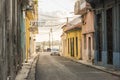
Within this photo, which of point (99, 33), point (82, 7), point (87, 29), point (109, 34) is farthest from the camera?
point (82, 7)

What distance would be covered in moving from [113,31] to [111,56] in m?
2.13

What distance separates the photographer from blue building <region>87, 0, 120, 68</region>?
92.1 feet

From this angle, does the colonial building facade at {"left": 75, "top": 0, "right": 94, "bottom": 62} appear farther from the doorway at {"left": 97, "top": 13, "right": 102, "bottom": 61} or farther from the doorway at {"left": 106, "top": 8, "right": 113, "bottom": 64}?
the doorway at {"left": 106, "top": 8, "right": 113, "bottom": 64}

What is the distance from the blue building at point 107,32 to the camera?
92.1ft

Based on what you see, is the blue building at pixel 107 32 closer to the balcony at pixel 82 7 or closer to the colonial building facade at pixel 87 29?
the colonial building facade at pixel 87 29

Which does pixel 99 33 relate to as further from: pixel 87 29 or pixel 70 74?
pixel 70 74

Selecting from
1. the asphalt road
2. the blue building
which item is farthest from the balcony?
the asphalt road

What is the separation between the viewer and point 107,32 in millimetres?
30953

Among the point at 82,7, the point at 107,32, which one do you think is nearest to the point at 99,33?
the point at 107,32

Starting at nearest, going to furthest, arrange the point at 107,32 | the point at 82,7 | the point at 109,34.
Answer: the point at 109,34 < the point at 107,32 < the point at 82,7

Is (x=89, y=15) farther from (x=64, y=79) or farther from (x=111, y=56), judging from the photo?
(x=64, y=79)

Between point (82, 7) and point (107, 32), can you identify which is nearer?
point (107, 32)

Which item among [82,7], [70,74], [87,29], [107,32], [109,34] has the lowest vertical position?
[70,74]

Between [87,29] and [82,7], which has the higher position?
[82,7]
